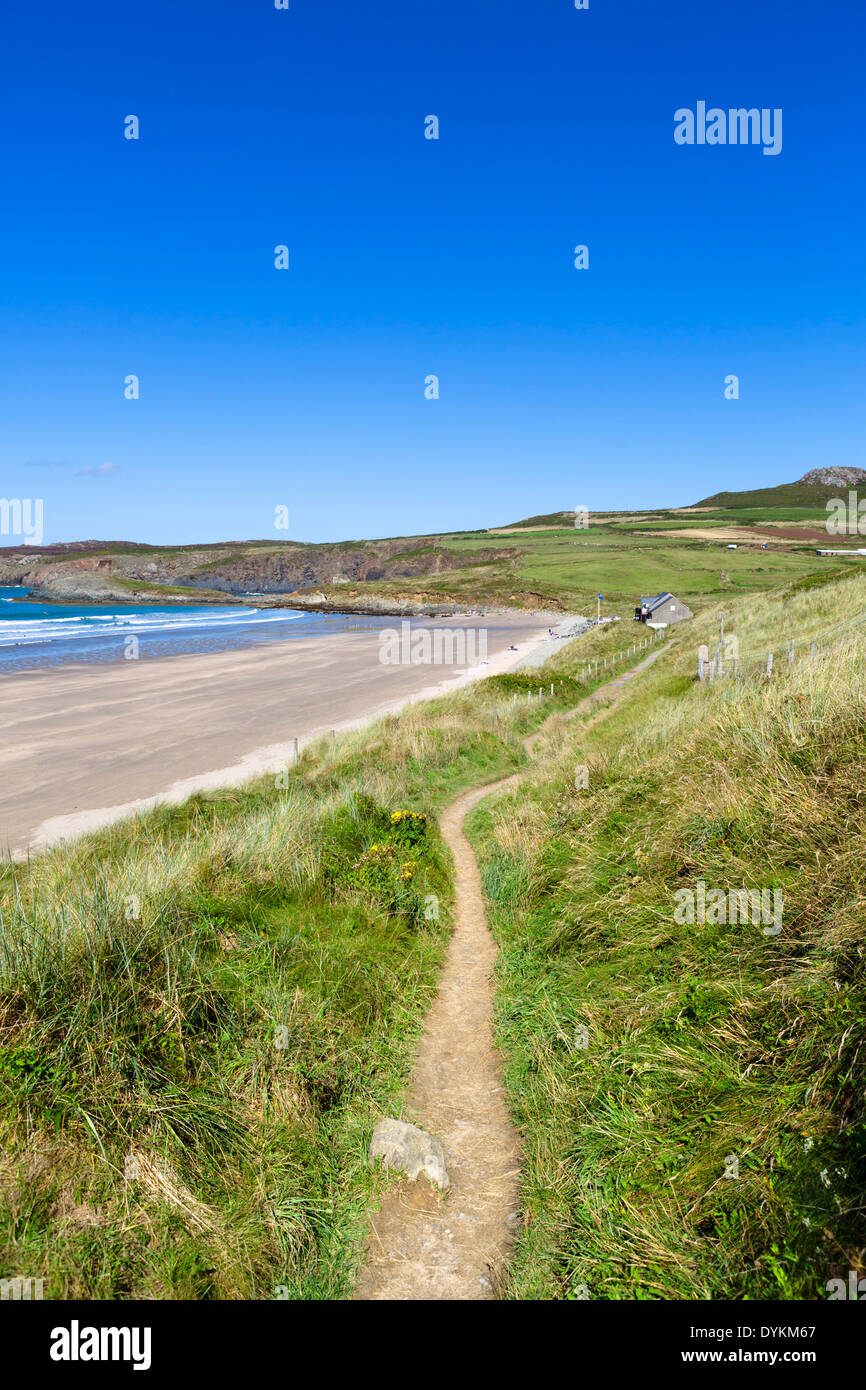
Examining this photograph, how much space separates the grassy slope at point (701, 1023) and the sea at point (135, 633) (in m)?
43.9

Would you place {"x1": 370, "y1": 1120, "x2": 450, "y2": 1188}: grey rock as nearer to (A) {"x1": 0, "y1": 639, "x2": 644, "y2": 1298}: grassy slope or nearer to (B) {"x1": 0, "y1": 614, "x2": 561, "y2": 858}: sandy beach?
(A) {"x1": 0, "y1": 639, "x2": 644, "y2": 1298}: grassy slope

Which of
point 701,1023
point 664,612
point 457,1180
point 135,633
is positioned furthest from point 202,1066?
point 135,633

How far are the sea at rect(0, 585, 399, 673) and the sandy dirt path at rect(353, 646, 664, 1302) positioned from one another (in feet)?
143

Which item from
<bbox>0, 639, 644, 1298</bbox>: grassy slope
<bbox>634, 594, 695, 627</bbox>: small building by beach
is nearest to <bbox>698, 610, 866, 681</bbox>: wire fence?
<bbox>0, 639, 644, 1298</bbox>: grassy slope

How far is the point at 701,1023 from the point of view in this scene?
16.3ft

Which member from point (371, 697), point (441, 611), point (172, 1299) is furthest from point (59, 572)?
point (172, 1299)

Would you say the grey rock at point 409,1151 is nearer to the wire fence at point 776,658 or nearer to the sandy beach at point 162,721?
the sandy beach at point 162,721

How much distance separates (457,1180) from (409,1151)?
39 centimetres

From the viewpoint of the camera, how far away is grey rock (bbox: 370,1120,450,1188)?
4996 mm

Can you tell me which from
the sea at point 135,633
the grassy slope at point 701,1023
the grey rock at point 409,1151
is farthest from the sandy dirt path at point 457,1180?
the sea at point 135,633

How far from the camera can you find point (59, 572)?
196 meters
